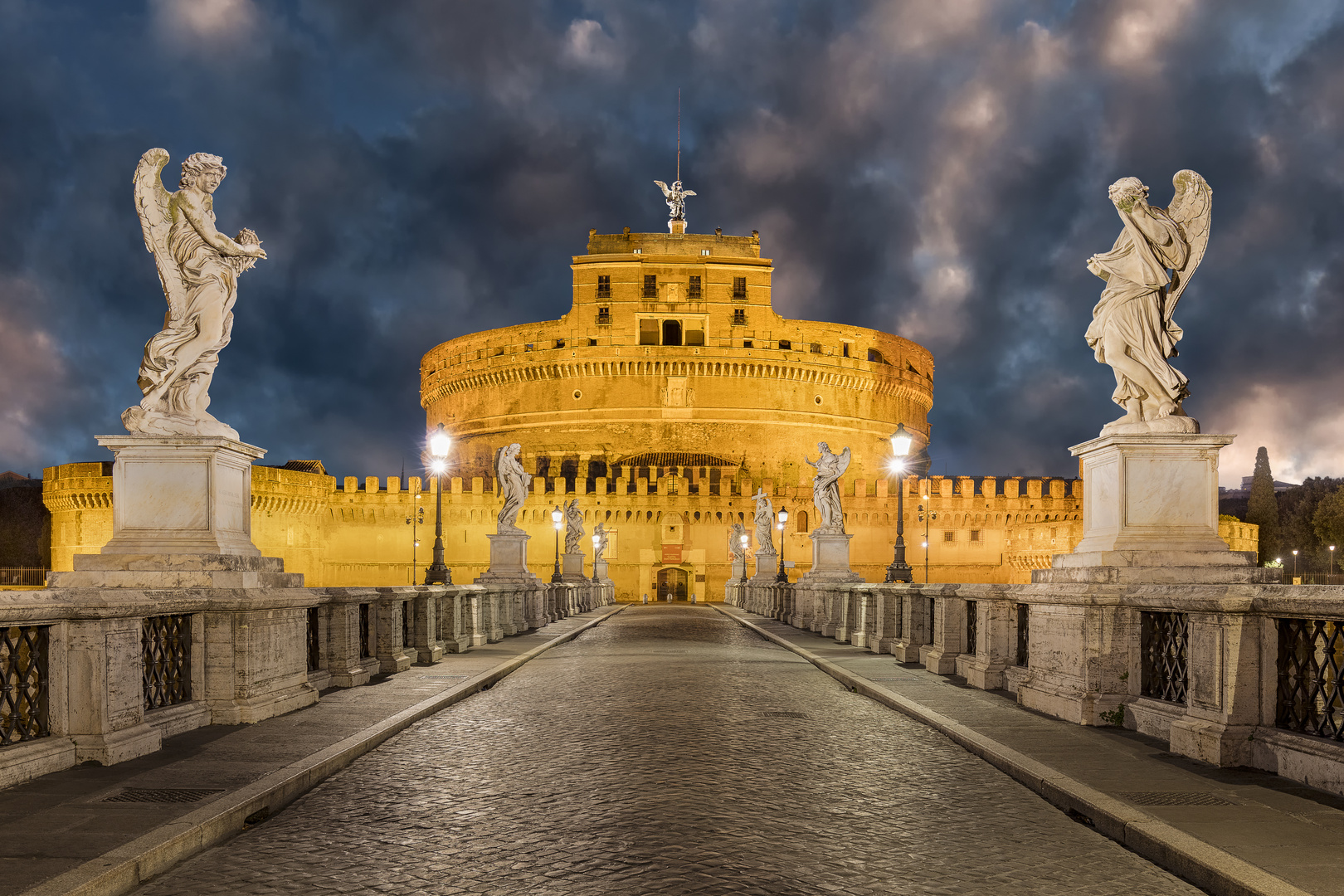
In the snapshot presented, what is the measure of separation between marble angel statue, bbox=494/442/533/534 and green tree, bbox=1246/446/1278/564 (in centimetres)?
6607

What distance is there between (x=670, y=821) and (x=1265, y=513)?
84130 millimetres

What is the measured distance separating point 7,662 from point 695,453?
63.7 meters

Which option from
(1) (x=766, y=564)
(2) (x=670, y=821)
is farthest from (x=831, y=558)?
(2) (x=670, y=821)

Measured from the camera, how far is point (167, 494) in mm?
8055

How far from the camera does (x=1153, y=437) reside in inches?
322

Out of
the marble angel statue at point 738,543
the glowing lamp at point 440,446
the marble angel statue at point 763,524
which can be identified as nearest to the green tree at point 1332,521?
the marble angel statue at point 738,543

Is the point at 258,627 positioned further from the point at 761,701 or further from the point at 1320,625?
the point at 1320,625

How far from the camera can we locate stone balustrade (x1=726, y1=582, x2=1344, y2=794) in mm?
5863

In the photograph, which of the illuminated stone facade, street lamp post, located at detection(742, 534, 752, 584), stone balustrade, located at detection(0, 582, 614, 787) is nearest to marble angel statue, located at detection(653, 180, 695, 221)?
the illuminated stone facade

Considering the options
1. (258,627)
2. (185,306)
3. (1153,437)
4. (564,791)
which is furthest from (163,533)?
(1153,437)

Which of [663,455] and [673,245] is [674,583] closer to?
[663,455]

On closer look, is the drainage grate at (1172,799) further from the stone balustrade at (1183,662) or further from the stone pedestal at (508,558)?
the stone pedestal at (508,558)

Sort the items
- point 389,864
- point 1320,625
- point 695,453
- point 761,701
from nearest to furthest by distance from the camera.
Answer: point 389,864 < point 1320,625 < point 761,701 < point 695,453

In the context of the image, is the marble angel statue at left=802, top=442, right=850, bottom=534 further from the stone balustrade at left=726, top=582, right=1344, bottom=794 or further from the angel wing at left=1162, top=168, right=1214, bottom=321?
the angel wing at left=1162, top=168, right=1214, bottom=321
